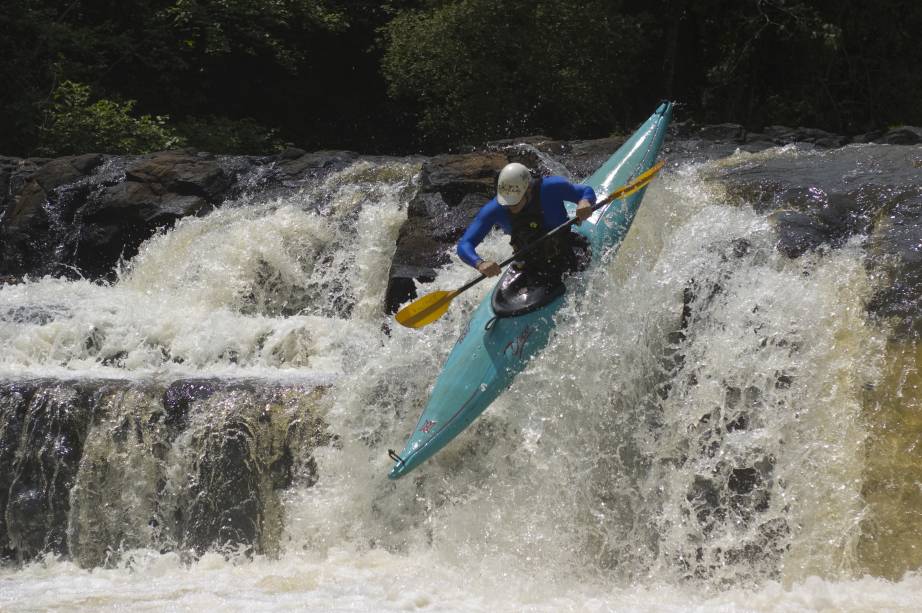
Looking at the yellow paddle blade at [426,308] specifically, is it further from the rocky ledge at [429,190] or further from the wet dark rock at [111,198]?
the wet dark rock at [111,198]

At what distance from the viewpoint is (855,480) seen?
4215mm

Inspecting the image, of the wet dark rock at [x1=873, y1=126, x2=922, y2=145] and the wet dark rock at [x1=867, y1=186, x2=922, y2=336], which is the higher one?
the wet dark rock at [x1=867, y1=186, x2=922, y2=336]

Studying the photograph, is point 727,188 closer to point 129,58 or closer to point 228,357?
point 228,357

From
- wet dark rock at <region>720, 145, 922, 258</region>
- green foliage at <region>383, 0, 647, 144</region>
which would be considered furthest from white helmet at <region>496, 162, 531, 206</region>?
green foliage at <region>383, 0, 647, 144</region>

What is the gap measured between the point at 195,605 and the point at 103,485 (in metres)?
1.22

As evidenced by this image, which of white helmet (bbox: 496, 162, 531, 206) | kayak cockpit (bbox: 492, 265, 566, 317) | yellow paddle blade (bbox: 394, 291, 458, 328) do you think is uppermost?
white helmet (bbox: 496, 162, 531, 206)

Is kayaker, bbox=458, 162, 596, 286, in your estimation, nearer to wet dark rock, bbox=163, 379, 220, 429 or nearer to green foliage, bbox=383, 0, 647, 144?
wet dark rock, bbox=163, 379, 220, 429

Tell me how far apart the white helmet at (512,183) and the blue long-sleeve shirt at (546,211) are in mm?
92

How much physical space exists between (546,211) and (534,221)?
0.07 meters

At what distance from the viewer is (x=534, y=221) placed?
490 centimetres

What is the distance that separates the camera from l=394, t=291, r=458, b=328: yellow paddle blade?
200 inches

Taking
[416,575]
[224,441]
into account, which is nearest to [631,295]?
[416,575]

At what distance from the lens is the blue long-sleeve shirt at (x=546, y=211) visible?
191 inches

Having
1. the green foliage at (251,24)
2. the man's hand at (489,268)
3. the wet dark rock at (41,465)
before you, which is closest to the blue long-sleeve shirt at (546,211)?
the man's hand at (489,268)
